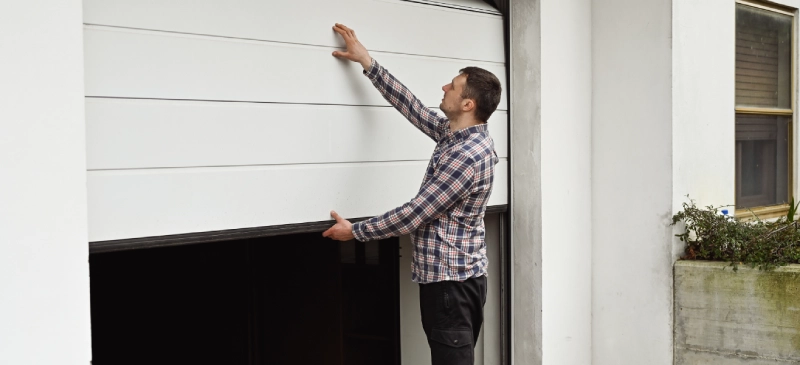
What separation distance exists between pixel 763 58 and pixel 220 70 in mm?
4475

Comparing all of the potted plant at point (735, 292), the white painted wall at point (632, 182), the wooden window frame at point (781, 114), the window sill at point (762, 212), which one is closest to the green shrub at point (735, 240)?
the potted plant at point (735, 292)

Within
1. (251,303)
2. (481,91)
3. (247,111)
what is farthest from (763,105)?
(247,111)

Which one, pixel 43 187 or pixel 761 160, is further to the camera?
pixel 761 160

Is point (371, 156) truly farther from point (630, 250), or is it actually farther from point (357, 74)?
point (630, 250)

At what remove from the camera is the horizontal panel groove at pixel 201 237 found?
322 cm

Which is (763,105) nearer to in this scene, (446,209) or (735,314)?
(735,314)

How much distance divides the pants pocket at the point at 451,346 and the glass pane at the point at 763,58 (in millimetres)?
3263

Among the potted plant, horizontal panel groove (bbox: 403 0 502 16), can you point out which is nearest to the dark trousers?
horizontal panel groove (bbox: 403 0 502 16)

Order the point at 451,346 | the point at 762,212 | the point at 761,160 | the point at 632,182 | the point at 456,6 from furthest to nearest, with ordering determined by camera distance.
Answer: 1. the point at 761,160
2. the point at 762,212
3. the point at 632,182
4. the point at 456,6
5. the point at 451,346

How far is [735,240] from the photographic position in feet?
16.8

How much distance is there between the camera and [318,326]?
6.20m

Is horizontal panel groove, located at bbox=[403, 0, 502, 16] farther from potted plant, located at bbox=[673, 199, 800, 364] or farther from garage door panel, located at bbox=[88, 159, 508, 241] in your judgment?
potted plant, located at bbox=[673, 199, 800, 364]

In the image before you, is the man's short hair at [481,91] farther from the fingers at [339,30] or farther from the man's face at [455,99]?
the fingers at [339,30]

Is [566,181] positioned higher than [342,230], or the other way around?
[566,181]
